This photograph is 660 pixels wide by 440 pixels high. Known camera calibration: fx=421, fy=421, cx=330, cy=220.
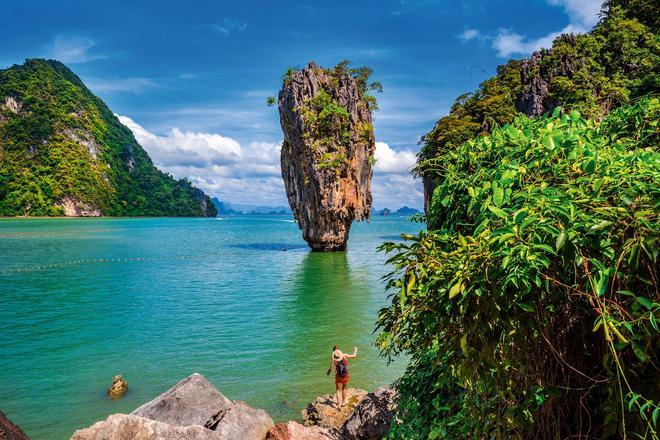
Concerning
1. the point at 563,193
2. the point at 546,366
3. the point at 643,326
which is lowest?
the point at 546,366

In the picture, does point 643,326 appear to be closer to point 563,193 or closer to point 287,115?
point 563,193

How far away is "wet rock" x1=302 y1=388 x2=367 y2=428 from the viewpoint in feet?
32.0

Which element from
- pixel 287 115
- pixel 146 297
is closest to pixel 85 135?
pixel 287 115

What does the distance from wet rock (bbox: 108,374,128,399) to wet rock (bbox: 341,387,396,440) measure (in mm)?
7395

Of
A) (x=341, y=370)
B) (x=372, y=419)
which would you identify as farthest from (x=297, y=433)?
(x=341, y=370)

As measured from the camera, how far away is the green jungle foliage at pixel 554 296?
2.35 meters

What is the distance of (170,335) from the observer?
1811 cm

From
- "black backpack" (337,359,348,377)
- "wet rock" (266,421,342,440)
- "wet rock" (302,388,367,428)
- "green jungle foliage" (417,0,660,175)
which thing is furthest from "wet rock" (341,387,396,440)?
"green jungle foliage" (417,0,660,175)

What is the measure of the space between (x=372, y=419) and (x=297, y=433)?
149cm

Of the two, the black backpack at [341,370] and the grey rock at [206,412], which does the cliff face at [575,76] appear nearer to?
the black backpack at [341,370]

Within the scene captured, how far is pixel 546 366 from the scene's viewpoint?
3.05 metres

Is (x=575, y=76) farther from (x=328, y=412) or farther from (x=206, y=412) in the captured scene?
(x=206, y=412)

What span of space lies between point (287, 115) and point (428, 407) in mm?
43812

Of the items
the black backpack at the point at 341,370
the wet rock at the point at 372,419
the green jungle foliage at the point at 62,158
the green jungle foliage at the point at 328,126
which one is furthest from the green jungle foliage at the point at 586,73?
the green jungle foliage at the point at 62,158
